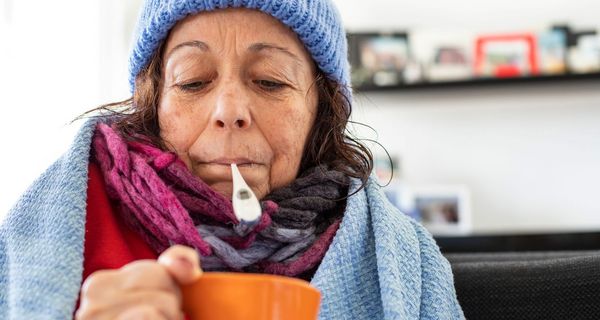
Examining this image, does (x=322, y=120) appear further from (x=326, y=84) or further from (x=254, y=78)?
(x=254, y=78)

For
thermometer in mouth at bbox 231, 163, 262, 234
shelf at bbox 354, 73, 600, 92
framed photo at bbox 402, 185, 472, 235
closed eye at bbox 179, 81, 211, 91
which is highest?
closed eye at bbox 179, 81, 211, 91

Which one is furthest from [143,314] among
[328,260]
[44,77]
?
[44,77]

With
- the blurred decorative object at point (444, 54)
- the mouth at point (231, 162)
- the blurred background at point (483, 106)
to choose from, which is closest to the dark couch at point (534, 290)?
the mouth at point (231, 162)

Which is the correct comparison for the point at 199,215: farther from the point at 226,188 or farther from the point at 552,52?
the point at 552,52

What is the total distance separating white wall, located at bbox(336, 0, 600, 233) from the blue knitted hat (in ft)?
5.01

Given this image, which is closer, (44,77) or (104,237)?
(104,237)

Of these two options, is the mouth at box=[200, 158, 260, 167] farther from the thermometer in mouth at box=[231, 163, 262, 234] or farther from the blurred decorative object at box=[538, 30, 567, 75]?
the blurred decorative object at box=[538, 30, 567, 75]

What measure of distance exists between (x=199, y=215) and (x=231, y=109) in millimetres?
128

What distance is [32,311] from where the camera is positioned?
645mm

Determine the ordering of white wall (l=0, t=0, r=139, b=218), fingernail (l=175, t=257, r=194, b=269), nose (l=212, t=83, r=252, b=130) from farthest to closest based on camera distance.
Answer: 1. white wall (l=0, t=0, r=139, b=218)
2. nose (l=212, t=83, r=252, b=130)
3. fingernail (l=175, t=257, r=194, b=269)

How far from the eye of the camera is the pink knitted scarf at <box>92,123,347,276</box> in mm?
751

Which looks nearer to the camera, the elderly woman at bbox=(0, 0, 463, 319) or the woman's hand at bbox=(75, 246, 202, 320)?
the woman's hand at bbox=(75, 246, 202, 320)

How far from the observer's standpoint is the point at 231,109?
810 millimetres

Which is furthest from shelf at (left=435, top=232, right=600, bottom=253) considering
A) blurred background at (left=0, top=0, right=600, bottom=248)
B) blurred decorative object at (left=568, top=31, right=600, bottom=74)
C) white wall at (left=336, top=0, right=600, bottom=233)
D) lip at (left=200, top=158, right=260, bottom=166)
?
lip at (left=200, top=158, right=260, bottom=166)
